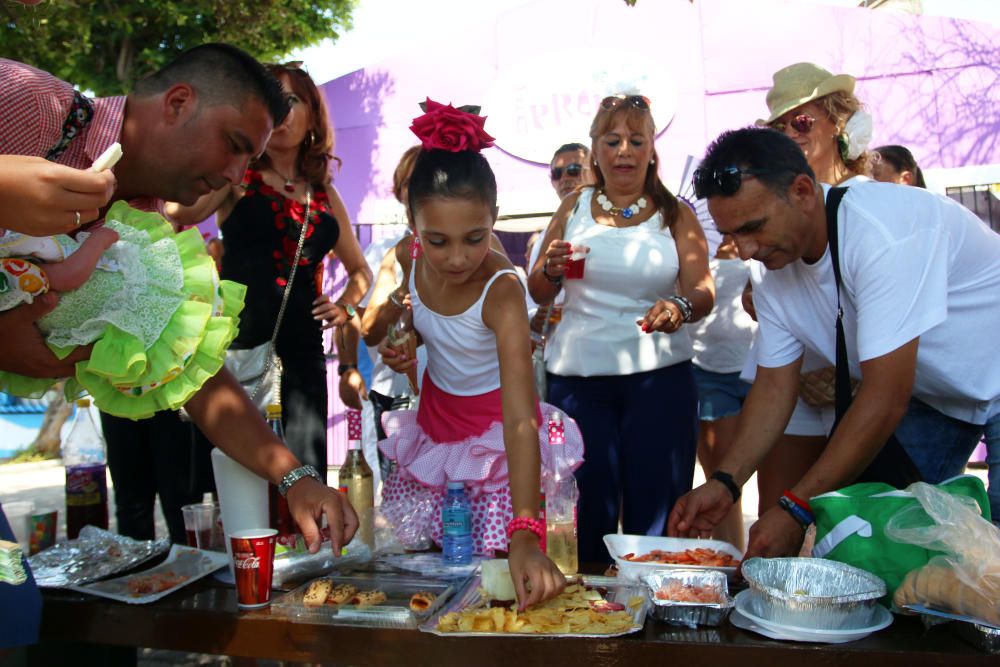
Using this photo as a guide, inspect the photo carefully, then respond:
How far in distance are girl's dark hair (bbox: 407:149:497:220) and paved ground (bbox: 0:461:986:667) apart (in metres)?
1.55

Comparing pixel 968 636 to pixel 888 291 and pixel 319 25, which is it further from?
pixel 319 25

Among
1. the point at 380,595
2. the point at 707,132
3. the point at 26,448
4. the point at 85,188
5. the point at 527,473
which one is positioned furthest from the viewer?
the point at 26,448

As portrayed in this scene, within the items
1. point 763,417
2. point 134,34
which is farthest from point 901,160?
point 134,34

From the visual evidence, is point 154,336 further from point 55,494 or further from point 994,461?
point 55,494

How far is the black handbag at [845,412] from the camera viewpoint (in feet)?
7.13

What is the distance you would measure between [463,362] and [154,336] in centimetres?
112

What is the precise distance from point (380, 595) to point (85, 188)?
1.05m

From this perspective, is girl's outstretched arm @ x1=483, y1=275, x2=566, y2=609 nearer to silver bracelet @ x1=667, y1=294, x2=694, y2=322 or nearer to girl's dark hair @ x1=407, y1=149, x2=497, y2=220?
girl's dark hair @ x1=407, y1=149, x2=497, y2=220

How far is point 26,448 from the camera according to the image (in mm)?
10414

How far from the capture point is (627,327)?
10.3 ft

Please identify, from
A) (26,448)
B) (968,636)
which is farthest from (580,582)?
(26,448)

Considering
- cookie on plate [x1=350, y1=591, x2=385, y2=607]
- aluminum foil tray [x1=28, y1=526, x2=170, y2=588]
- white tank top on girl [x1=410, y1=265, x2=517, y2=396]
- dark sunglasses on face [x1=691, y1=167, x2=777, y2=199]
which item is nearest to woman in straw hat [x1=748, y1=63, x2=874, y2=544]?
dark sunglasses on face [x1=691, y1=167, x2=777, y2=199]

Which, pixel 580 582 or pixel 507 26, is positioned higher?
pixel 507 26

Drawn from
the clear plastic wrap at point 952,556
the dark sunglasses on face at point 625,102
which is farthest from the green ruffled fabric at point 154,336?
the dark sunglasses on face at point 625,102
